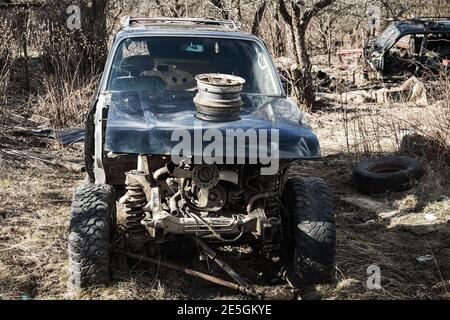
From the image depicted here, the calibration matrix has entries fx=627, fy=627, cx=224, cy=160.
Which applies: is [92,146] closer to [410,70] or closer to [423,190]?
[423,190]

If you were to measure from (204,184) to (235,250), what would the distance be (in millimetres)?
1188

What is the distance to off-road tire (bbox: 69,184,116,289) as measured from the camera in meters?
4.02

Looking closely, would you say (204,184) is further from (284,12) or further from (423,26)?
(423,26)

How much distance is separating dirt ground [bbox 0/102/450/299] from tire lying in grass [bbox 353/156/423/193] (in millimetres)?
109

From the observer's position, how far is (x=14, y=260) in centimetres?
459

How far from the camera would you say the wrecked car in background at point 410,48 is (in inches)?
506

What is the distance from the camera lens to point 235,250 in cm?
504

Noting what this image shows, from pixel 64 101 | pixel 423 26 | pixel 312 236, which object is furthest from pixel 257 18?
pixel 312 236

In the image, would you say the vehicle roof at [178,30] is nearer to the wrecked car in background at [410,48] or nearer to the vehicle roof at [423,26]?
the wrecked car in background at [410,48]

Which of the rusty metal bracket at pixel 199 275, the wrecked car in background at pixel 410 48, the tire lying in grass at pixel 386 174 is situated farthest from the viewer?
the wrecked car in background at pixel 410 48

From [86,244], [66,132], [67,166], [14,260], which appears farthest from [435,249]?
[66,132]

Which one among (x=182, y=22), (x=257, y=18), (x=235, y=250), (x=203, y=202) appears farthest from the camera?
(x=257, y=18)

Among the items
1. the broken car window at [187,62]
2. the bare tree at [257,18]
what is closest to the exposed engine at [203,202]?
the broken car window at [187,62]

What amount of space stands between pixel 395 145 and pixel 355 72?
6144 mm
